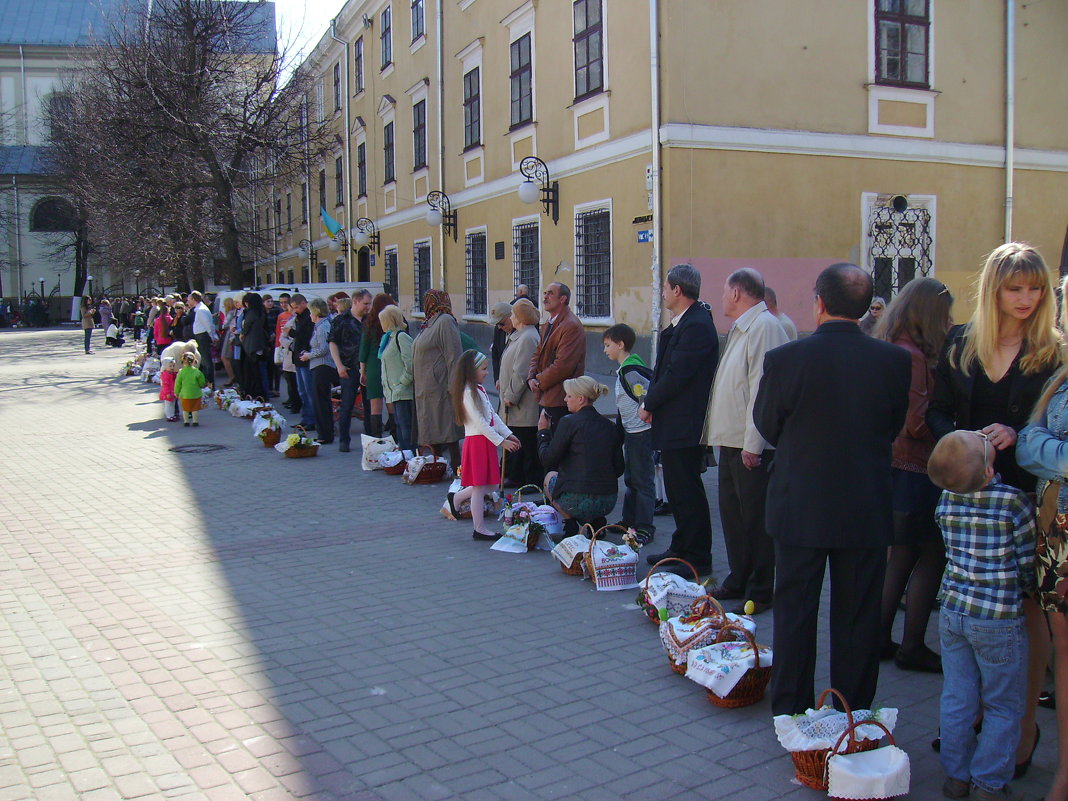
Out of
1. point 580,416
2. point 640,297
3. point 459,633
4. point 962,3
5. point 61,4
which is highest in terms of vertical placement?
point 61,4

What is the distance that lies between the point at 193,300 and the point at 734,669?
15641 mm

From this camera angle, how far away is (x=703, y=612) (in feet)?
15.6

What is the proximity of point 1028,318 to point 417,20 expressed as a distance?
24392mm

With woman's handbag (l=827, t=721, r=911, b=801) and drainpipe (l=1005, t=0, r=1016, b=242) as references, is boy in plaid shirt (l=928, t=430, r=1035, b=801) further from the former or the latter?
drainpipe (l=1005, t=0, r=1016, b=242)

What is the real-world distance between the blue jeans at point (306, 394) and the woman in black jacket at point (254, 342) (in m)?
2.46

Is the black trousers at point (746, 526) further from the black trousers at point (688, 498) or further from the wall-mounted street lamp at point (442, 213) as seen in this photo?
the wall-mounted street lamp at point (442, 213)

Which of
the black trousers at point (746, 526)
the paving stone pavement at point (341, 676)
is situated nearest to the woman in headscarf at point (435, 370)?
the paving stone pavement at point (341, 676)

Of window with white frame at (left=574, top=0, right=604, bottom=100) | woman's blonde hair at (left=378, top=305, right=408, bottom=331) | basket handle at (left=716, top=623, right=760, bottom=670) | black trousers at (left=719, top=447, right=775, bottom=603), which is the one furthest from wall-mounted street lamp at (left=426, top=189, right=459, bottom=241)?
basket handle at (left=716, top=623, right=760, bottom=670)

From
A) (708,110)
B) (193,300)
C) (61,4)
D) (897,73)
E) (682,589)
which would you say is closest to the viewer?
(682,589)

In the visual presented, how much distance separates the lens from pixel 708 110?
49.0 feet

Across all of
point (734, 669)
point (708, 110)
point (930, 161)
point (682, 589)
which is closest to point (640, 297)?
point (708, 110)

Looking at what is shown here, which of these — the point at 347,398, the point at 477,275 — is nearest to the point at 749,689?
the point at 347,398

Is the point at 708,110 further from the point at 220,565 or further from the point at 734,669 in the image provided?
the point at 734,669

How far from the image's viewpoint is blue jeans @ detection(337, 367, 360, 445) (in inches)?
443
